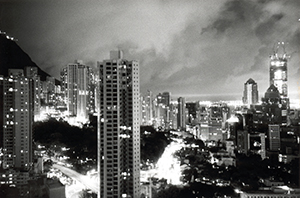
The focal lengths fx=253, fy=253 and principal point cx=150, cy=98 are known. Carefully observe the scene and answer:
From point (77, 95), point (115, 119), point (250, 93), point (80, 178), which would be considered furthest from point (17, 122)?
point (250, 93)

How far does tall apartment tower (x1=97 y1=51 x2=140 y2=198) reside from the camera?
9.11 ft

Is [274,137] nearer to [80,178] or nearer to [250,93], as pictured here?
[250,93]

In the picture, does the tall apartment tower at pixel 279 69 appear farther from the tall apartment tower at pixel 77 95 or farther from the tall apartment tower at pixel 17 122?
the tall apartment tower at pixel 77 95

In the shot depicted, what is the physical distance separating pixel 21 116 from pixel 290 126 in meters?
3.18

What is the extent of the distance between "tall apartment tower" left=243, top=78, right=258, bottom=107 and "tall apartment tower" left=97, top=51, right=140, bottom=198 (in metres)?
1.32

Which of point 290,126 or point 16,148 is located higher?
point 290,126

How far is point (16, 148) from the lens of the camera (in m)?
2.94

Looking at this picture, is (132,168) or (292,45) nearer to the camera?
(292,45)

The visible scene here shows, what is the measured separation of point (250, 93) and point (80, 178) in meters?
2.43

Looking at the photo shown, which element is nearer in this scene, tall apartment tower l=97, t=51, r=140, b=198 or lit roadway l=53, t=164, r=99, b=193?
tall apartment tower l=97, t=51, r=140, b=198

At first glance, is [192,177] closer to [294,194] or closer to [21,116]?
[294,194]

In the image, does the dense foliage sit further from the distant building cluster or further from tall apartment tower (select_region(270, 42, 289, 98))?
tall apartment tower (select_region(270, 42, 289, 98))

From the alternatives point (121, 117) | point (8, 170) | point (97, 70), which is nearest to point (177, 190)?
point (121, 117)

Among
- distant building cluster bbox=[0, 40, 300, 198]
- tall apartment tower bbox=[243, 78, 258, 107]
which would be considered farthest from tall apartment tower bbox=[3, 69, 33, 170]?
tall apartment tower bbox=[243, 78, 258, 107]
